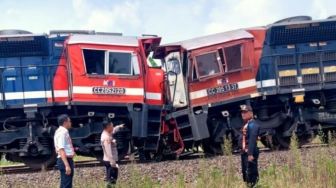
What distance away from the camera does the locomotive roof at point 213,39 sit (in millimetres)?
14734

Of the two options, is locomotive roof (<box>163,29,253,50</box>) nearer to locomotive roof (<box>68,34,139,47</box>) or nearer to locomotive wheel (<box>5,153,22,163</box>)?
locomotive roof (<box>68,34,139,47</box>)

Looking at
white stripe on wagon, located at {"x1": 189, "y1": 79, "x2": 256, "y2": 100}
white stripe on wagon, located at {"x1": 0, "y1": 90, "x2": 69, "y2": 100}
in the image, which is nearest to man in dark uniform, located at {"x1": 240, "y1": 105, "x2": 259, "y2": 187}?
white stripe on wagon, located at {"x1": 189, "y1": 79, "x2": 256, "y2": 100}

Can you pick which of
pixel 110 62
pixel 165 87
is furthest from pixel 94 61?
pixel 165 87

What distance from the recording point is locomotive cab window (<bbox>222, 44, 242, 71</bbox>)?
14.7 m

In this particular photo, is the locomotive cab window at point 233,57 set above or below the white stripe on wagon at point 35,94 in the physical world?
above

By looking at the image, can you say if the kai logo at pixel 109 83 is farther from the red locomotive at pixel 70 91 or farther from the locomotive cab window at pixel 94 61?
the locomotive cab window at pixel 94 61

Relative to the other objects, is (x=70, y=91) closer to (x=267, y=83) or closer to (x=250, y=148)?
(x=267, y=83)

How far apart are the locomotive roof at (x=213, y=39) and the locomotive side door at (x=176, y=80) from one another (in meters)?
0.42

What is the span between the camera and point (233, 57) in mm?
14773

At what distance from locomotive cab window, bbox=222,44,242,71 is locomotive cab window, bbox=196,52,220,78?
1.02ft

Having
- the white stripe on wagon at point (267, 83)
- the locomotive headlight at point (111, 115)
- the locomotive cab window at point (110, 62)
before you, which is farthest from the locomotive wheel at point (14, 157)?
the white stripe on wagon at point (267, 83)

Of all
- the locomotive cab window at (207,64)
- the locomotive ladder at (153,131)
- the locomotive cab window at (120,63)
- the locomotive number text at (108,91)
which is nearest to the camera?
the locomotive number text at (108,91)

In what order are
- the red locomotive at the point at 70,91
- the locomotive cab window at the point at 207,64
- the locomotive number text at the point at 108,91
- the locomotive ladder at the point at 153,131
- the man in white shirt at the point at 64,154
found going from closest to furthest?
1. the man in white shirt at the point at 64,154
2. the red locomotive at the point at 70,91
3. the locomotive number text at the point at 108,91
4. the locomotive ladder at the point at 153,131
5. the locomotive cab window at the point at 207,64

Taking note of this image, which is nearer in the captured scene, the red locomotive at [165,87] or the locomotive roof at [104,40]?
the red locomotive at [165,87]
